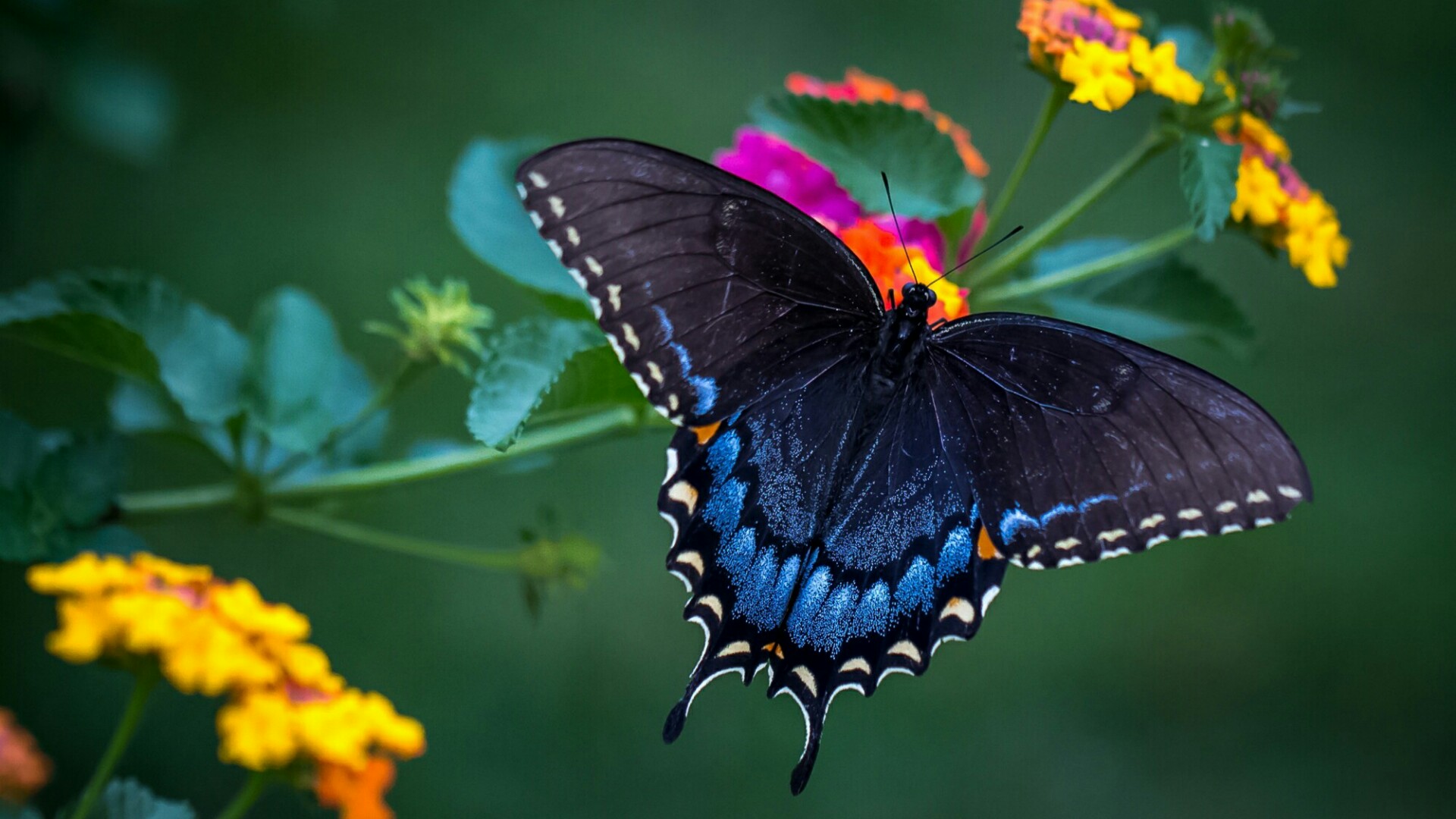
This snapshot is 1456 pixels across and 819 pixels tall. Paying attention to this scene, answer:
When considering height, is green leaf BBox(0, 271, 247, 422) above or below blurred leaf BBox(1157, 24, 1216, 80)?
below

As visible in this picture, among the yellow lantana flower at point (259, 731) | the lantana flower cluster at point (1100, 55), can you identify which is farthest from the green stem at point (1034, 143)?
the yellow lantana flower at point (259, 731)

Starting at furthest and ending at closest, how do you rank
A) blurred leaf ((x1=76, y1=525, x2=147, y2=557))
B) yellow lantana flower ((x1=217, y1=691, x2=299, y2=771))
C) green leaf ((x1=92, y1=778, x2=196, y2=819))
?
blurred leaf ((x1=76, y1=525, x2=147, y2=557)) < green leaf ((x1=92, y1=778, x2=196, y2=819)) < yellow lantana flower ((x1=217, y1=691, x2=299, y2=771))

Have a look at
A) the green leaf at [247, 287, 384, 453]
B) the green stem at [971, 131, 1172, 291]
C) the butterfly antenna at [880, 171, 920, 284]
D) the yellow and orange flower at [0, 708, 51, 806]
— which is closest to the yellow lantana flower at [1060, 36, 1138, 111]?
the green stem at [971, 131, 1172, 291]

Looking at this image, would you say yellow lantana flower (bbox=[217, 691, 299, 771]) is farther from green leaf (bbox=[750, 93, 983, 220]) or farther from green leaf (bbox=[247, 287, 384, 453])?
green leaf (bbox=[750, 93, 983, 220])

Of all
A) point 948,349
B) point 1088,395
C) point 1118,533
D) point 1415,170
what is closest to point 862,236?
point 948,349

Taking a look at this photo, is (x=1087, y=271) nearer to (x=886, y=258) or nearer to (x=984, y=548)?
(x=886, y=258)

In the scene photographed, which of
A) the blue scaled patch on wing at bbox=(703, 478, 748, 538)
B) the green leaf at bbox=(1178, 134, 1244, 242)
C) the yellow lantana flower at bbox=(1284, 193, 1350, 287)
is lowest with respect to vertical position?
the blue scaled patch on wing at bbox=(703, 478, 748, 538)

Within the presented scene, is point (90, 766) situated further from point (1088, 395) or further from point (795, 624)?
point (1088, 395)
